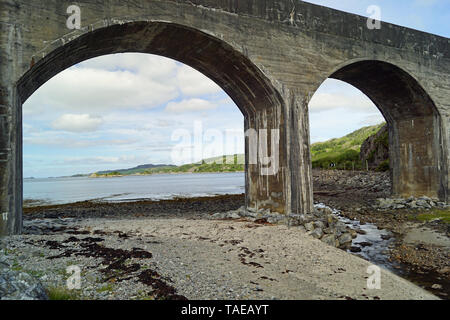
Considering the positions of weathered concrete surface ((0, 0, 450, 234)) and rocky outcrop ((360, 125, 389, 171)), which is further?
rocky outcrop ((360, 125, 389, 171))

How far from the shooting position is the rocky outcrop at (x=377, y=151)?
1613 inches

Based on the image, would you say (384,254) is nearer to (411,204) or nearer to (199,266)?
(199,266)

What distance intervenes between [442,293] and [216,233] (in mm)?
5466

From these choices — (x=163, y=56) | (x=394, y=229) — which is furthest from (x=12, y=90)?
(x=394, y=229)

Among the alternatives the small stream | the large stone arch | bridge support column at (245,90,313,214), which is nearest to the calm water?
the large stone arch

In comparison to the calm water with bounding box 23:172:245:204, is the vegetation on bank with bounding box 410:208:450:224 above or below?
above

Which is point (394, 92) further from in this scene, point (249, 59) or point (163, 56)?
point (163, 56)

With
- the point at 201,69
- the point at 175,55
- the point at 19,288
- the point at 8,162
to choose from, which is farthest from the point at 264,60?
the point at 19,288

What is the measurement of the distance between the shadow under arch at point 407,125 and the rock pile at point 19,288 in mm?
13980

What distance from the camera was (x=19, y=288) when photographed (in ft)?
13.5

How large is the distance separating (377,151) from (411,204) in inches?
1210

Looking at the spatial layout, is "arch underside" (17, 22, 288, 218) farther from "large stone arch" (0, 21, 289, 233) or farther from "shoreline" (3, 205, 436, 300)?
"shoreline" (3, 205, 436, 300)

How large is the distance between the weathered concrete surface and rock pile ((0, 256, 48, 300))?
3.84 metres

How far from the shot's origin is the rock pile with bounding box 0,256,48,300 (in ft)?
13.0
